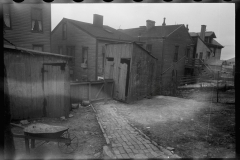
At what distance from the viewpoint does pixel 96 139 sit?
6.38m

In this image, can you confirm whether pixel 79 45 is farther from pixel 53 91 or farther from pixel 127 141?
pixel 127 141

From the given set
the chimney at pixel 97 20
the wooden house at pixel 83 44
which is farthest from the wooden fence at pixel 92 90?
the chimney at pixel 97 20

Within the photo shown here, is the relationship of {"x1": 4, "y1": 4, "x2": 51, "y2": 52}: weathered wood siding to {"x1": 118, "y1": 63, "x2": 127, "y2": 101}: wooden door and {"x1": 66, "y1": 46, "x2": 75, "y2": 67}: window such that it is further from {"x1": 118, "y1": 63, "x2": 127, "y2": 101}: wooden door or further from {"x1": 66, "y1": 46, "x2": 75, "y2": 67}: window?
{"x1": 118, "y1": 63, "x2": 127, "y2": 101}: wooden door

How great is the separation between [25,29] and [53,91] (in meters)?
9.89

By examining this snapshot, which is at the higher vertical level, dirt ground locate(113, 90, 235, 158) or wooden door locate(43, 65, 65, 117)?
wooden door locate(43, 65, 65, 117)

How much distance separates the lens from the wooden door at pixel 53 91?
324 inches

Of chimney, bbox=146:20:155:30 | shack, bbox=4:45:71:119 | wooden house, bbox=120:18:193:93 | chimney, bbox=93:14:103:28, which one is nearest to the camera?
shack, bbox=4:45:71:119

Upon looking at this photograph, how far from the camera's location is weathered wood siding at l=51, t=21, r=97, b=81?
20.1 m

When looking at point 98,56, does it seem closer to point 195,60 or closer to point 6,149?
point 6,149

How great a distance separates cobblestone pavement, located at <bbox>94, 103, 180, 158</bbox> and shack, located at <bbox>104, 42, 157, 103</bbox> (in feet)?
12.8

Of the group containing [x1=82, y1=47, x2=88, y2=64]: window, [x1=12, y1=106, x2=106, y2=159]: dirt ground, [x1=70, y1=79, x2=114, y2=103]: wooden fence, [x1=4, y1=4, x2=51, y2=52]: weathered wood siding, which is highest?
[x1=4, y1=4, x2=51, y2=52]: weathered wood siding

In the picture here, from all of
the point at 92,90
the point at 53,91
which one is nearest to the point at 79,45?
the point at 92,90

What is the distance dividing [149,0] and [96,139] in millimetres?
5401

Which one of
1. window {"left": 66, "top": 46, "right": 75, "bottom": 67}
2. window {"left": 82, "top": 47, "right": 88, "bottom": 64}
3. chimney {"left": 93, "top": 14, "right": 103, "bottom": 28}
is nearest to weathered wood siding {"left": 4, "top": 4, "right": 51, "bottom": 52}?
window {"left": 82, "top": 47, "right": 88, "bottom": 64}
